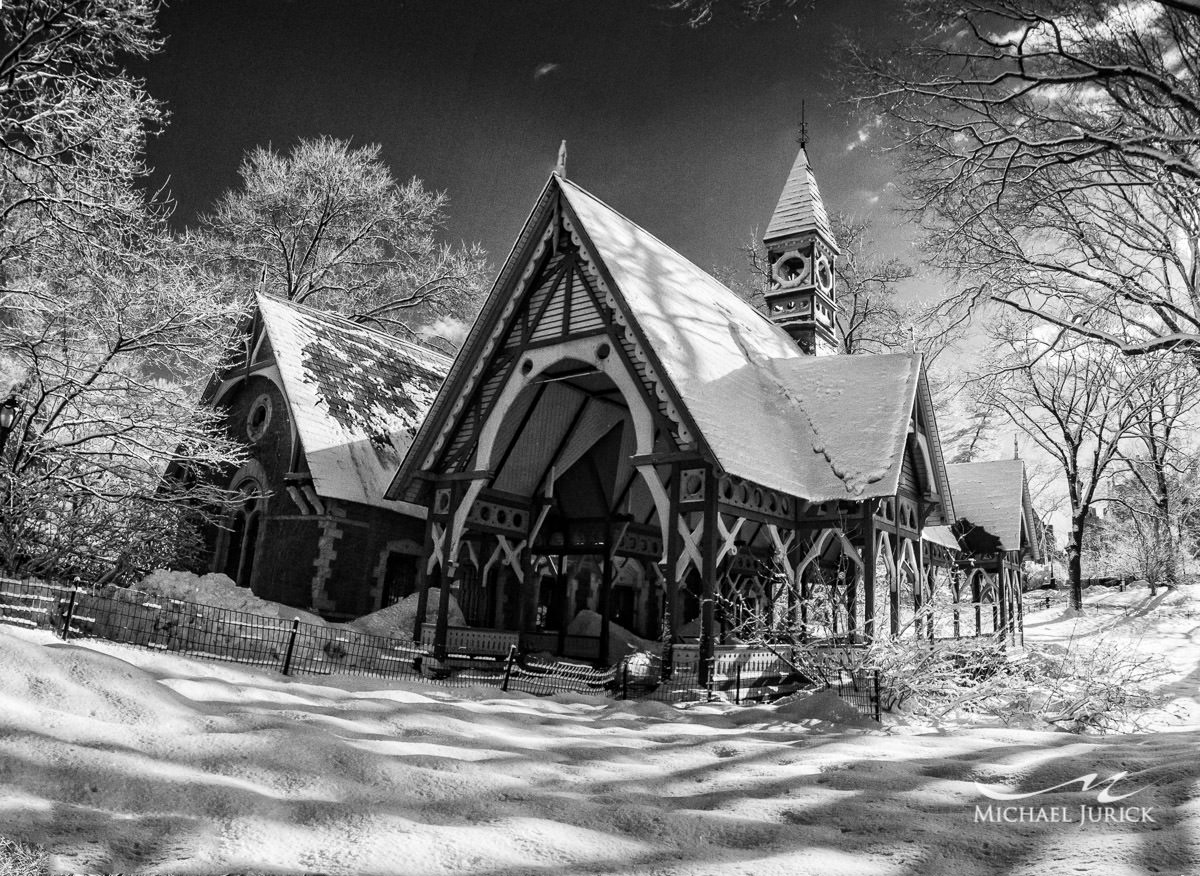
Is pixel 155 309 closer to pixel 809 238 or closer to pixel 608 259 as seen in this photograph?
pixel 608 259

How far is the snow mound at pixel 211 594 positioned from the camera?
17984 mm

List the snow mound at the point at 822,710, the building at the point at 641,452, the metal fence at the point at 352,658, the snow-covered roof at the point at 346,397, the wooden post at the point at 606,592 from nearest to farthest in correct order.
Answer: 1. the snow mound at the point at 822,710
2. the metal fence at the point at 352,658
3. the building at the point at 641,452
4. the wooden post at the point at 606,592
5. the snow-covered roof at the point at 346,397

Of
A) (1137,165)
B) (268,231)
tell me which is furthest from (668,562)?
(268,231)

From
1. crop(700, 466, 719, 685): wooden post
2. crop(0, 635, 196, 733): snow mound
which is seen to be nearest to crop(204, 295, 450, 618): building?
crop(700, 466, 719, 685): wooden post

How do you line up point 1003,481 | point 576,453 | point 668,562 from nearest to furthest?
point 668,562 → point 576,453 → point 1003,481

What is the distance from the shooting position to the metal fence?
11.5 metres

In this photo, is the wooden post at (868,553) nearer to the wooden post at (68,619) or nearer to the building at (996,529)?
the wooden post at (68,619)

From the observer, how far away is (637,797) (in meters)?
6.12

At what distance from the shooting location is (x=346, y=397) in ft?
74.9

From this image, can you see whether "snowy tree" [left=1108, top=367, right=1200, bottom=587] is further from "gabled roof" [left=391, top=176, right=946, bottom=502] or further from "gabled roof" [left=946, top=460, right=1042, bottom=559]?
"gabled roof" [left=391, top=176, right=946, bottom=502]

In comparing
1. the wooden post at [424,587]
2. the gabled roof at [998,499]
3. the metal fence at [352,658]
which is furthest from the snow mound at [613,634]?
the gabled roof at [998,499]

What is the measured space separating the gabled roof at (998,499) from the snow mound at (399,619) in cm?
2067

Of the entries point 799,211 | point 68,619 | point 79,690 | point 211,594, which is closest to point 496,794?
point 79,690

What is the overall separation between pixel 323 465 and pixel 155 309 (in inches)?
203
